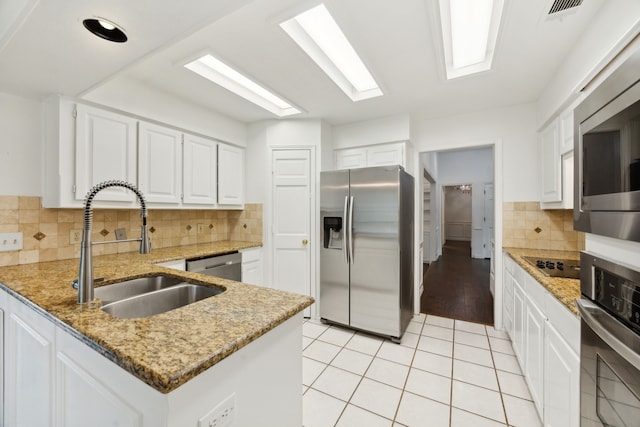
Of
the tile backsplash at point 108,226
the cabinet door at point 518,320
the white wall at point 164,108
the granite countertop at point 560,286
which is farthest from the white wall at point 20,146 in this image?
the cabinet door at point 518,320

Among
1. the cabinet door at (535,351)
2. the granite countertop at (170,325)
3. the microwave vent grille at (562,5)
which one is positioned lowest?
the cabinet door at (535,351)

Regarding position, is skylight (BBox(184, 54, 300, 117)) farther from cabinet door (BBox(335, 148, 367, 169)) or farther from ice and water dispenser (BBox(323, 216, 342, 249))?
ice and water dispenser (BBox(323, 216, 342, 249))

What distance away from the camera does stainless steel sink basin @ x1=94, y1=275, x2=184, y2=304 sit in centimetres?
148

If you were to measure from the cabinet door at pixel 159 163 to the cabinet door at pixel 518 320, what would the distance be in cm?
317

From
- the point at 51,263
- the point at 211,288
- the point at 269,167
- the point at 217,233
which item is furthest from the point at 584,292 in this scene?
the point at 217,233

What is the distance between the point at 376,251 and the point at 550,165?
5.58ft

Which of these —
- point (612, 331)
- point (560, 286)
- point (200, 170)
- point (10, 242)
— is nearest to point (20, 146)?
point (10, 242)

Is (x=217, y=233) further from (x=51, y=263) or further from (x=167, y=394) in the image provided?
(x=167, y=394)

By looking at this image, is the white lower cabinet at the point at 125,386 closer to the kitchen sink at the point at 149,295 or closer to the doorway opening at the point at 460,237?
the kitchen sink at the point at 149,295

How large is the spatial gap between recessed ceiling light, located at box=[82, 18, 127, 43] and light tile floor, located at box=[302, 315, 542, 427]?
238 cm

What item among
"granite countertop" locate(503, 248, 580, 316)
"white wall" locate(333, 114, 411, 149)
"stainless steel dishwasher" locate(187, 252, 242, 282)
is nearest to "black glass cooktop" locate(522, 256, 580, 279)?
"granite countertop" locate(503, 248, 580, 316)

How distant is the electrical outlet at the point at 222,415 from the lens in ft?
2.38

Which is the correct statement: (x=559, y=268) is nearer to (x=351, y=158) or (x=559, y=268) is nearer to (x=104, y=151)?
(x=351, y=158)

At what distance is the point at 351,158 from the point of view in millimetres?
3439
